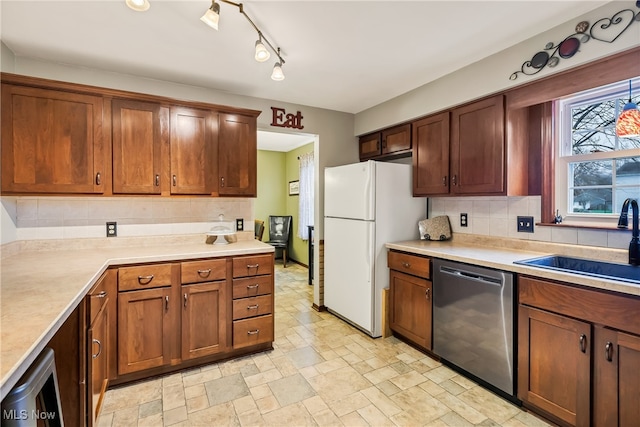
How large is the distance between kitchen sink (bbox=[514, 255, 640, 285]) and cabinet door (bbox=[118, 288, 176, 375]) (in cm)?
249

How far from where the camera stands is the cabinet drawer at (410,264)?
2.54 meters

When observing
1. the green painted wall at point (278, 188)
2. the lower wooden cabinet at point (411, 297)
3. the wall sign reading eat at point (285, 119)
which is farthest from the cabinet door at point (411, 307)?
the green painted wall at point (278, 188)

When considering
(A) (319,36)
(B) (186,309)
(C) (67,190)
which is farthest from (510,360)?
(C) (67,190)

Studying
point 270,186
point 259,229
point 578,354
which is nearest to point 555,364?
point 578,354

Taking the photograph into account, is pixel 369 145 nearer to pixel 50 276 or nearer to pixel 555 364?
pixel 555 364

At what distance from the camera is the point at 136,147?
2.45 meters

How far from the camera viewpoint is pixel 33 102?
215cm

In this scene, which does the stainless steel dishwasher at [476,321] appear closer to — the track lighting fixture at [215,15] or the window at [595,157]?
the window at [595,157]

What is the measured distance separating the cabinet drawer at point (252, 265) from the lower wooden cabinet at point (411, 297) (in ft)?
3.75

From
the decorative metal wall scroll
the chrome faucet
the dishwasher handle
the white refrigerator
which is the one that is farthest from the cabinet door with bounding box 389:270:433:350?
the decorative metal wall scroll

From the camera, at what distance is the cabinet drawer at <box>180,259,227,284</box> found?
7.66 ft

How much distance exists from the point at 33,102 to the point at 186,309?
1.82m

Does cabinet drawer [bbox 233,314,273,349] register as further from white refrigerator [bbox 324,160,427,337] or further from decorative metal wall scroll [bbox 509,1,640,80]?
decorative metal wall scroll [bbox 509,1,640,80]

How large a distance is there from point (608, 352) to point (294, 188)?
17.4 feet
